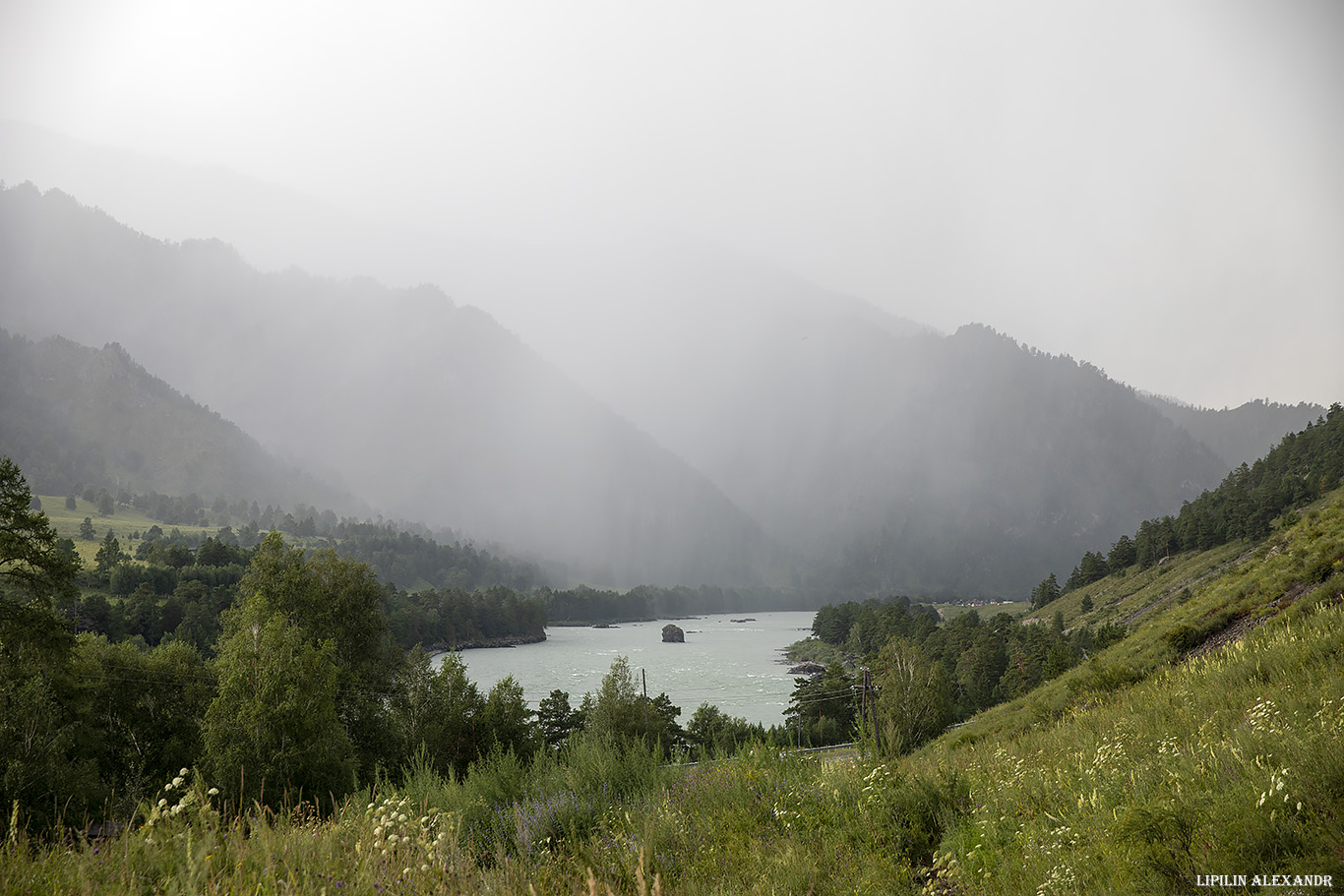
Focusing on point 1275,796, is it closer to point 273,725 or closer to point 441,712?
point 273,725

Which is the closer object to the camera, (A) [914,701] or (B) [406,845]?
(B) [406,845]

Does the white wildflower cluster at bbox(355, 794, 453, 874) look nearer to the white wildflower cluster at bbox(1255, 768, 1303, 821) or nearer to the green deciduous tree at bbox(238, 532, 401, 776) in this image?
the white wildflower cluster at bbox(1255, 768, 1303, 821)

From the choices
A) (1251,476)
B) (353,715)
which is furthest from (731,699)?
(1251,476)

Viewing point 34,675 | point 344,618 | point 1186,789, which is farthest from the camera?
point 344,618

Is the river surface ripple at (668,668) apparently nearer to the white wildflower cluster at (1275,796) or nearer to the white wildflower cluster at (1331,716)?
the white wildflower cluster at (1331,716)

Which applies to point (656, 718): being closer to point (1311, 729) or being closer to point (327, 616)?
point (327, 616)

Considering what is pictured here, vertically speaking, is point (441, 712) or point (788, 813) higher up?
point (788, 813)

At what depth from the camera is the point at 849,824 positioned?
610cm

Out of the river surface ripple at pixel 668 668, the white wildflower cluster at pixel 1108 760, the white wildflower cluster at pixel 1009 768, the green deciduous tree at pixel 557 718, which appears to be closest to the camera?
the white wildflower cluster at pixel 1108 760

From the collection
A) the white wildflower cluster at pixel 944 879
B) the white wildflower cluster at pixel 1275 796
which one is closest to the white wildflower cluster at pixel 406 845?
the white wildflower cluster at pixel 944 879

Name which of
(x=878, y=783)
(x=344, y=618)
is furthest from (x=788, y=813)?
(x=344, y=618)

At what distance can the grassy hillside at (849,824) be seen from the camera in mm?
3893

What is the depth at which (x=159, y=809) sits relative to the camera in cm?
467

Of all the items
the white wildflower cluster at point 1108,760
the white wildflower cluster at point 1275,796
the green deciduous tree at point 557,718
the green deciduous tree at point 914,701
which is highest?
the white wildflower cluster at point 1275,796
